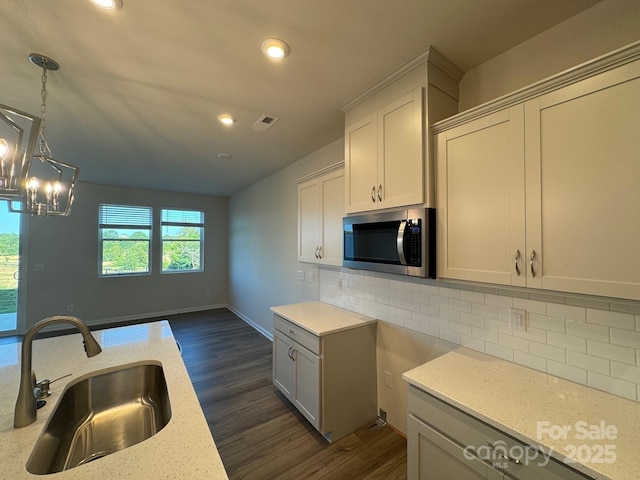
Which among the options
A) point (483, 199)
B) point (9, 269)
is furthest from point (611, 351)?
point (9, 269)

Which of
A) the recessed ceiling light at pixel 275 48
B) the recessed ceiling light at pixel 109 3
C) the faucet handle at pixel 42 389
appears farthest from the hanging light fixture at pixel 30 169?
the recessed ceiling light at pixel 275 48

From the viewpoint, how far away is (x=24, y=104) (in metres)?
2.09

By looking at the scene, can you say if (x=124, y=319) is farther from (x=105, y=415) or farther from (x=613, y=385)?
(x=613, y=385)

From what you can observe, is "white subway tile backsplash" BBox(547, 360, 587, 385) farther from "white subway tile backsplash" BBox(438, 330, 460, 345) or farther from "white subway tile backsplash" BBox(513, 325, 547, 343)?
"white subway tile backsplash" BBox(438, 330, 460, 345)

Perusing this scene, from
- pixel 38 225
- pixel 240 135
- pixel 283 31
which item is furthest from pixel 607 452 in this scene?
pixel 38 225

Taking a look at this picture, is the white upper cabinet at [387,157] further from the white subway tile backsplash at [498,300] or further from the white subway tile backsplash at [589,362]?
the white subway tile backsplash at [589,362]

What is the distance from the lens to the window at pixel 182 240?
573 cm

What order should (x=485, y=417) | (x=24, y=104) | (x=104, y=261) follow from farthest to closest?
(x=104, y=261)
(x=24, y=104)
(x=485, y=417)

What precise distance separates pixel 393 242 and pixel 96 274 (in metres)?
5.91

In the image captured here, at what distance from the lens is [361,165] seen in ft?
6.52

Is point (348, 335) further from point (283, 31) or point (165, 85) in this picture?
point (165, 85)

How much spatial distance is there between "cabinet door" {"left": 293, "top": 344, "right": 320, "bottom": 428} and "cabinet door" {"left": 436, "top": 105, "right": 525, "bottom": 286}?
127 centimetres

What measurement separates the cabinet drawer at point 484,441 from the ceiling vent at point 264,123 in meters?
2.35

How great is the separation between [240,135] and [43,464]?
2.64m
